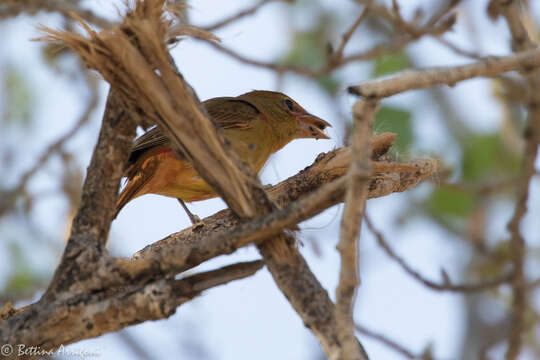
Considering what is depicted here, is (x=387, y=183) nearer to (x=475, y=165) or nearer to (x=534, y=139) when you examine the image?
(x=534, y=139)

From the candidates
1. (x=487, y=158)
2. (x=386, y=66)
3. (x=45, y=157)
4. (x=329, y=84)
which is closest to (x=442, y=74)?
(x=45, y=157)

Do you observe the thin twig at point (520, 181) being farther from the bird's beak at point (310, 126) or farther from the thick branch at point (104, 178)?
the thick branch at point (104, 178)

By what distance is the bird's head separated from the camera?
5.11 meters

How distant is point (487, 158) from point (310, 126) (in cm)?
457

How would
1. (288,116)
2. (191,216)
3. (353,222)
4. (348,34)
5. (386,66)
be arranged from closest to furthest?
1. (353,222)
2. (191,216)
3. (348,34)
4. (288,116)
5. (386,66)

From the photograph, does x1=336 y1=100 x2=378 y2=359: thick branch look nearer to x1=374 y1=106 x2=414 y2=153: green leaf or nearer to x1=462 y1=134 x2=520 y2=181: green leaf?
x1=374 y1=106 x2=414 y2=153: green leaf

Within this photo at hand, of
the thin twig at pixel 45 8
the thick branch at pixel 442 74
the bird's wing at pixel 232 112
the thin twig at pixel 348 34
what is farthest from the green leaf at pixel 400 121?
the thick branch at pixel 442 74

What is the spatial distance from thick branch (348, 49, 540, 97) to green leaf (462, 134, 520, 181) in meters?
5.79

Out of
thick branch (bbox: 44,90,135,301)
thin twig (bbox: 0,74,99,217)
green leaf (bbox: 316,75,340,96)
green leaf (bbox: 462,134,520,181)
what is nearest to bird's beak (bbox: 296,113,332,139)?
thin twig (bbox: 0,74,99,217)

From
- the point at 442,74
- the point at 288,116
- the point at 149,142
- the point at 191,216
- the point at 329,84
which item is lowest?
the point at 442,74

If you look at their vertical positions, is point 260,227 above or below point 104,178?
below

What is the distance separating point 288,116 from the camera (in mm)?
5176

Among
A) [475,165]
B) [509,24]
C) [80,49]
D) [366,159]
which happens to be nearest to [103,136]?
[80,49]

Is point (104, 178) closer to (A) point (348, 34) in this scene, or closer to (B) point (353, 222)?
(B) point (353, 222)
